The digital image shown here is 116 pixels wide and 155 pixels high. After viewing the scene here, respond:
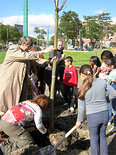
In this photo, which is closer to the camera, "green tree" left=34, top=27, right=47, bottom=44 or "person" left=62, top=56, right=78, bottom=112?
"person" left=62, top=56, right=78, bottom=112

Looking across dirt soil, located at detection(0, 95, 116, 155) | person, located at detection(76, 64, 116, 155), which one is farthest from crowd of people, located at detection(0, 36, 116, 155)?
dirt soil, located at detection(0, 95, 116, 155)

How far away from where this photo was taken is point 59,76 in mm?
4770

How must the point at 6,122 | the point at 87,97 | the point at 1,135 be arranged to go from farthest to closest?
the point at 1,135
the point at 6,122
the point at 87,97

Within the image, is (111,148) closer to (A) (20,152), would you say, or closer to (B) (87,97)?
(B) (87,97)

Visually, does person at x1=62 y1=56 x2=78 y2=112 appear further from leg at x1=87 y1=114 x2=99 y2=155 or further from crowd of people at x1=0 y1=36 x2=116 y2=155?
leg at x1=87 y1=114 x2=99 y2=155

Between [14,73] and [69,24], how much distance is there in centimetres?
4512

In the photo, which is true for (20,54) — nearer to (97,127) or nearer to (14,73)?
(14,73)

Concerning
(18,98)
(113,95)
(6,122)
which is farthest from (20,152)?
(113,95)

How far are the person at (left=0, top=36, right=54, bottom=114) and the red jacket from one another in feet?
6.28

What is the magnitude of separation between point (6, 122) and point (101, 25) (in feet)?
117

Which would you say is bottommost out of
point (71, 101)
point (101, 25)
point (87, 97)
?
point (71, 101)

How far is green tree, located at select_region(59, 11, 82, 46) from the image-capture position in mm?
45969

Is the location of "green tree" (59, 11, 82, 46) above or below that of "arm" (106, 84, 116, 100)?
above

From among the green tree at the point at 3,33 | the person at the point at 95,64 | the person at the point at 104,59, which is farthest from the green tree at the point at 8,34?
the person at the point at 104,59
